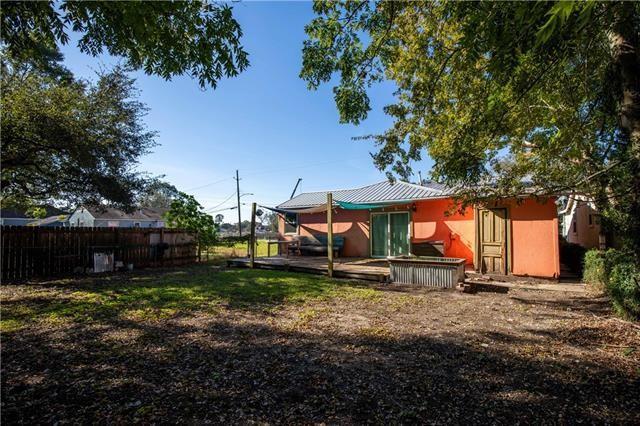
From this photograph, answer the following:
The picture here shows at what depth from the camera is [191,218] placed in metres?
13.2

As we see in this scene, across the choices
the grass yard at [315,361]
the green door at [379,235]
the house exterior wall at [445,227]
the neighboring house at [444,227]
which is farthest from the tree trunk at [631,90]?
the green door at [379,235]

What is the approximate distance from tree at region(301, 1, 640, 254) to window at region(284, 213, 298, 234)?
9.40 metres

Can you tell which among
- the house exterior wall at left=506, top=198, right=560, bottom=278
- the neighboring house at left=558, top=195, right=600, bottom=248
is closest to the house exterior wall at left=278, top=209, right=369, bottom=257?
the house exterior wall at left=506, top=198, right=560, bottom=278

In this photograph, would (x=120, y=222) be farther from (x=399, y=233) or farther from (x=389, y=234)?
(x=399, y=233)

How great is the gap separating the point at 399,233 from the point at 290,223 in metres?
6.27

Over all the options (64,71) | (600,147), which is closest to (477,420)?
(600,147)

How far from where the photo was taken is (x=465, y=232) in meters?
10.4

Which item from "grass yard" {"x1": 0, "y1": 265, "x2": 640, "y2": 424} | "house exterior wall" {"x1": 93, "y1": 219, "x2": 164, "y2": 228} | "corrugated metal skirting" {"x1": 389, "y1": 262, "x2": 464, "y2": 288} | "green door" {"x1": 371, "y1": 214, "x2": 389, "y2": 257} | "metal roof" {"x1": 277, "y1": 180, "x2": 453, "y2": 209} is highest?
"metal roof" {"x1": 277, "y1": 180, "x2": 453, "y2": 209}

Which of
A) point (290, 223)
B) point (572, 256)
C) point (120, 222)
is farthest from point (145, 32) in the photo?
point (120, 222)

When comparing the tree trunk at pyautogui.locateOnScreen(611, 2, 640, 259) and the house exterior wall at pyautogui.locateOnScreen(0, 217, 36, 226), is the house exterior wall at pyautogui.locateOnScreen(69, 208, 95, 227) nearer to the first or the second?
the house exterior wall at pyautogui.locateOnScreen(0, 217, 36, 226)

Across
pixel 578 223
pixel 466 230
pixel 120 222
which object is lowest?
pixel 466 230

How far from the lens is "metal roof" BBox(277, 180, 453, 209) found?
11241mm

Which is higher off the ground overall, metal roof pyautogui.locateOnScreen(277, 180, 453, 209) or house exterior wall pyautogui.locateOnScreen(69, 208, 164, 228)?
metal roof pyautogui.locateOnScreen(277, 180, 453, 209)

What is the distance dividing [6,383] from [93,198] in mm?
9805
